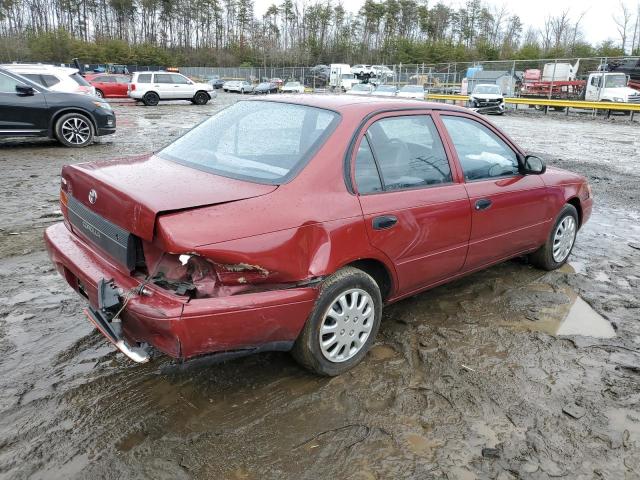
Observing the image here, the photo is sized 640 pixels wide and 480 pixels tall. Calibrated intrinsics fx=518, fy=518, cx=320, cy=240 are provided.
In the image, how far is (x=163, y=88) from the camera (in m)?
25.7

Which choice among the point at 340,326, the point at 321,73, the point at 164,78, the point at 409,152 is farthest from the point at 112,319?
the point at 321,73

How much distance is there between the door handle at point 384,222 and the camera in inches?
120

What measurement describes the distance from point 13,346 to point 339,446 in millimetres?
2216

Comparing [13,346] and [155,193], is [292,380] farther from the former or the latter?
[13,346]

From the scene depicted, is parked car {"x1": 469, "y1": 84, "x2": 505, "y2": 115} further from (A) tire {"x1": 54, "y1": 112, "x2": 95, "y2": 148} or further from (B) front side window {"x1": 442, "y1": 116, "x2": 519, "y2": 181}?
(B) front side window {"x1": 442, "y1": 116, "x2": 519, "y2": 181}

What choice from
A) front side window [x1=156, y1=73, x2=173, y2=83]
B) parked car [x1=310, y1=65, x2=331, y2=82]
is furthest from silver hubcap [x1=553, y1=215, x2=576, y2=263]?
parked car [x1=310, y1=65, x2=331, y2=82]

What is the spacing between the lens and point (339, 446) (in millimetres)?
2535

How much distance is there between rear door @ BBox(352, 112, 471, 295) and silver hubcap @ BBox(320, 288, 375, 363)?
336 mm

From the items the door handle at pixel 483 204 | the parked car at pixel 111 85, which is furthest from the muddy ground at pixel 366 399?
the parked car at pixel 111 85

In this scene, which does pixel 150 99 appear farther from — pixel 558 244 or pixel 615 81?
pixel 558 244

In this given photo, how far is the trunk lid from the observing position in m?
2.49

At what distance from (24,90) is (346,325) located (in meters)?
9.86

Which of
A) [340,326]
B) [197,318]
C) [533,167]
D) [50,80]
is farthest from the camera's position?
[50,80]

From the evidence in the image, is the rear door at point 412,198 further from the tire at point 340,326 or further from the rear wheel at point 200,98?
the rear wheel at point 200,98
